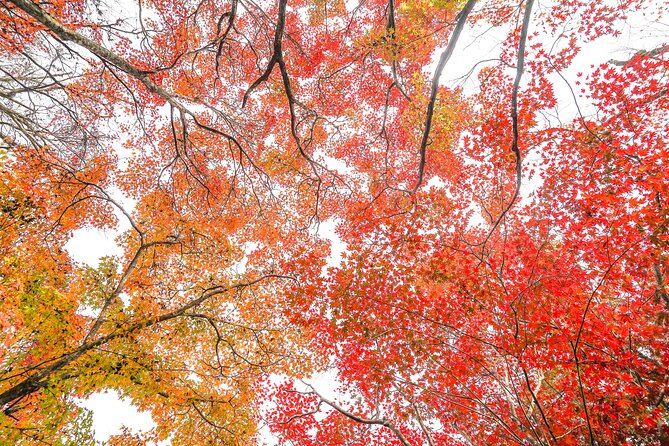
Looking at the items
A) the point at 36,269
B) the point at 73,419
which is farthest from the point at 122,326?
the point at 36,269

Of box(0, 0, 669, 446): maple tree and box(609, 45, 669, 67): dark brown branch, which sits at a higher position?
box(609, 45, 669, 67): dark brown branch

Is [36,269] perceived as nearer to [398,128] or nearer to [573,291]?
[573,291]

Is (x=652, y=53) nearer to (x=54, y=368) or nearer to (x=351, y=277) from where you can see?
(x=351, y=277)

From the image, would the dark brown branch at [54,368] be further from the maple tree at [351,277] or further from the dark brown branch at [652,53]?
the dark brown branch at [652,53]

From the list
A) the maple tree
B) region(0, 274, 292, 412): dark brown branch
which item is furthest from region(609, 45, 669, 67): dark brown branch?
region(0, 274, 292, 412): dark brown branch

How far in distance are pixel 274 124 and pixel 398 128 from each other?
298 inches

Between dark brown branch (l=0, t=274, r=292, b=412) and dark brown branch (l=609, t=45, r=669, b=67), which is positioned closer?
dark brown branch (l=0, t=274, r=292, b=412)

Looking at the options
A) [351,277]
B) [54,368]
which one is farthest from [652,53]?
[54,368]

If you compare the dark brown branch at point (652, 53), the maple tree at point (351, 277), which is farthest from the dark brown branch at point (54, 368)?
the dark brown branch at point (652, 53)

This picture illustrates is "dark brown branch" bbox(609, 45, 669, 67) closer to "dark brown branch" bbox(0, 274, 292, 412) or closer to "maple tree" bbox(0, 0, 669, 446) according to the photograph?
"maple tree" bbox(0, 0, 669, 446)

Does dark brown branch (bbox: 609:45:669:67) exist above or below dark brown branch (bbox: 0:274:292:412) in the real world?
above

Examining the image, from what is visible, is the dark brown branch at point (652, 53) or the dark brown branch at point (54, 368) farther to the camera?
the dark brown branch at point (652, 53)

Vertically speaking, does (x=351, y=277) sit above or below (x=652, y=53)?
below

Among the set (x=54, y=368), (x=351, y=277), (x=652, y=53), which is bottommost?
(x=54, y=368)
